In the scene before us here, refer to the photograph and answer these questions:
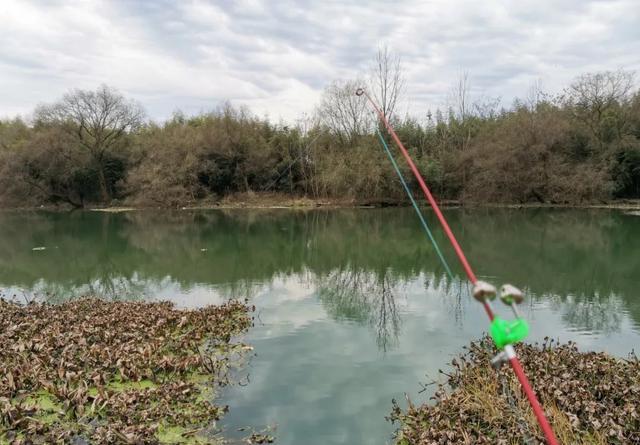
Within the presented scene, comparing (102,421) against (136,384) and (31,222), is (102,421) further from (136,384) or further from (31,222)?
(31,222)

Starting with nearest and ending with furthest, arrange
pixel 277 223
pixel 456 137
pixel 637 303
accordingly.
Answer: pixel 637 303, pixel 277 223, pixel 456 137

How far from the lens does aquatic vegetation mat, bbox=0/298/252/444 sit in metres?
5.41

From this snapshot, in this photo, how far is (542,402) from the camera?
5.71m

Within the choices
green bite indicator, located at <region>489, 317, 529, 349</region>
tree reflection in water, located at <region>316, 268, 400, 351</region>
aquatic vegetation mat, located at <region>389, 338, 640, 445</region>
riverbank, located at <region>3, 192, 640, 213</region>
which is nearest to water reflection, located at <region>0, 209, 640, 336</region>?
tree reflection in water, located at <region>316, 268, 400, 351</region>

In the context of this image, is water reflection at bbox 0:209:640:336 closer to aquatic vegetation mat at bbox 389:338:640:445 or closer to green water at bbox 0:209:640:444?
green water at bbox 0:209:640:444

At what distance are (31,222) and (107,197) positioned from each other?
15.6 m

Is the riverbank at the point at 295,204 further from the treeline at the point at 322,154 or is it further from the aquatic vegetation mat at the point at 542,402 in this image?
the aquatic vegetation mat at the point at 542,402

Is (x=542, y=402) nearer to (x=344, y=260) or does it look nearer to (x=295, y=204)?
(x=344, y=260)

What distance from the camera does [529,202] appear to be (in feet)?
133

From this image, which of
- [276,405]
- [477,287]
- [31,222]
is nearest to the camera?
[477,287]

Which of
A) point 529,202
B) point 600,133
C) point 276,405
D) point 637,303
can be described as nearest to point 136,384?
point 276,405

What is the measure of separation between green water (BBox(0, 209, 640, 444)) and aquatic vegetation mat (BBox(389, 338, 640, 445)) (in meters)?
0.56

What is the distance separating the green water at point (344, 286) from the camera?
7000 mm

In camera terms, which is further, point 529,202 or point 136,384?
point 529,202
